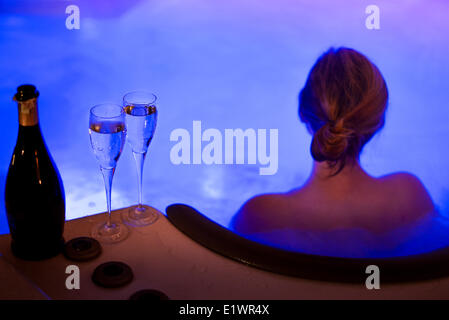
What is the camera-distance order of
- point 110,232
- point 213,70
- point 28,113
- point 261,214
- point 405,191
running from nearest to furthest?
1. point 28,113
2. point 110,232
3. point 261,214
4. point 405,191
5. point 213,70

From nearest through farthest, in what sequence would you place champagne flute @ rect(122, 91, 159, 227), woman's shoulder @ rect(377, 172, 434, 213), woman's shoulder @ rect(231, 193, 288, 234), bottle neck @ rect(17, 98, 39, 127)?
bottle neck @ rect(17, 98, 39, 127) < champagne flute @ rect(122, 91, 159, 227) < woman's shoulder @ rect(231, 193, 288, 234) < woman's shoulder @ rect(377, 172, 434, 213)

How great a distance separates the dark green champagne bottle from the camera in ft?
2.76

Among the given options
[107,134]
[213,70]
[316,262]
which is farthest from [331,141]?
[213,70]

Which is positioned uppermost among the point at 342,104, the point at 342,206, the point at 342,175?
the point at 342,104

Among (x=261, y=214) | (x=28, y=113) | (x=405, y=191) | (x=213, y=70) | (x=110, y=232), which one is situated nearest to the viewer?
(x=28, y=113)

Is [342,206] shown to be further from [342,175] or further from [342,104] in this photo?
[342,104]

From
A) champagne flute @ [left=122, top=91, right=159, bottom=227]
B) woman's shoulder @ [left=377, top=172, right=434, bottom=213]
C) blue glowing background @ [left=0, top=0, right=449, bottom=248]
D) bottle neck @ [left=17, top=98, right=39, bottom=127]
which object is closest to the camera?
bottle neck @ [left=17, top=98, right=39, bottom=127]

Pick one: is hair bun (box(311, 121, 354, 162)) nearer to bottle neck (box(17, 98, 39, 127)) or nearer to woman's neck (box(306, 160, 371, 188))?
woman's neck (box(306, 160, 371, 188))

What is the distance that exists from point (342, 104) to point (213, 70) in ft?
6.17

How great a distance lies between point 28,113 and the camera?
31.5 inches

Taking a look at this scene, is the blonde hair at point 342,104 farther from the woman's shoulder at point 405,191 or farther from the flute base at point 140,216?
the flute base at point 140,216

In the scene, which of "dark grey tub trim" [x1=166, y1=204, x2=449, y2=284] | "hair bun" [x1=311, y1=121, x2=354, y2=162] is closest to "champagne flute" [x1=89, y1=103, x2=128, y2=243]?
"dark grey tub trim" [x1=166, y1=204, x2=449, y2=284]
